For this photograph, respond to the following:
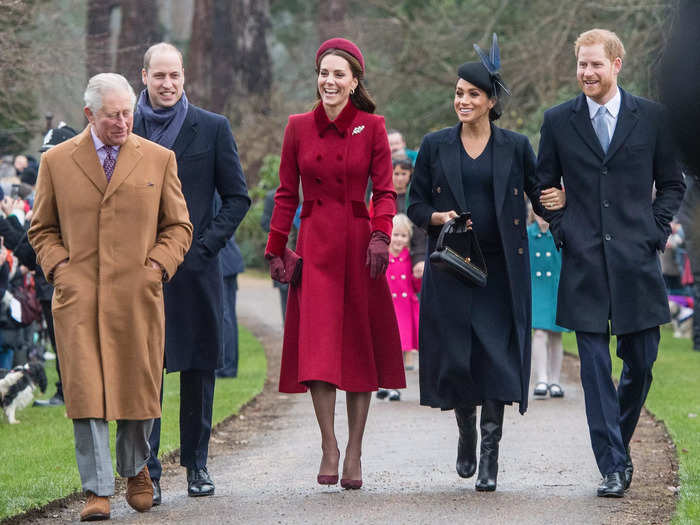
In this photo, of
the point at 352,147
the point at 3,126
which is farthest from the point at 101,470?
the point at 3,126

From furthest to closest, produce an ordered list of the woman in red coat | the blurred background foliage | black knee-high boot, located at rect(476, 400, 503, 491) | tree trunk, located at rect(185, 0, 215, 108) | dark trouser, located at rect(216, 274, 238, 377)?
tree trunk, located at rect(185, 0, 215, 108) → the blurred background foliage → dark trouser, located at rect(216, 274, 238, 377) → the woman in red coat → black knee-high boot, located at rect(476, 400, 503, 491)

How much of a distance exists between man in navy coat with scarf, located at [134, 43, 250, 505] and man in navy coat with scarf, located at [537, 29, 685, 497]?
1.66 meters

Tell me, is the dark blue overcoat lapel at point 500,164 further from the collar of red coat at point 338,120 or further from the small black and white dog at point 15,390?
the small black and white dog at point 15,390

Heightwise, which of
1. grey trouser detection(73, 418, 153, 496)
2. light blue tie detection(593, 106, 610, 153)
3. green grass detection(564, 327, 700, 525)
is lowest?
green grass detection(564, 327, 700, 525)

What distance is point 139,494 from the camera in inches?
223

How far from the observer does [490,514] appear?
5.55 metres

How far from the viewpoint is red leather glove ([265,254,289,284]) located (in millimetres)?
6332

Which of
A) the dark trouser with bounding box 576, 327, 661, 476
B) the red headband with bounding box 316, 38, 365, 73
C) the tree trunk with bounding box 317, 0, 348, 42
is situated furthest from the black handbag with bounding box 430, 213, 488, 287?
the tree trunk with bounding box 317, 0, 348, 42

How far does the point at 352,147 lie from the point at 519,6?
19.6m

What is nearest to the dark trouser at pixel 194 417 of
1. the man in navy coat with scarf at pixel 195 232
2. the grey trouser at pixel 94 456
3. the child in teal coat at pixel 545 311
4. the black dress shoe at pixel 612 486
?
the man in navy coat with scarf at pixel 195 232

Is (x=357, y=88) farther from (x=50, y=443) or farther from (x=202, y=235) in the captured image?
(x=50, y=443)

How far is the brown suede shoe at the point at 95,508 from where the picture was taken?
5426 millimetres

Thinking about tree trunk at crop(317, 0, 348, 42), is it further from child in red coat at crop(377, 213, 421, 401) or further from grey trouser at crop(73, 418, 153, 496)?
grey trouser at crop(73, 418, 153, 496)

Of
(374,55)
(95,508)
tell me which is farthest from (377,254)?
(374,55)
